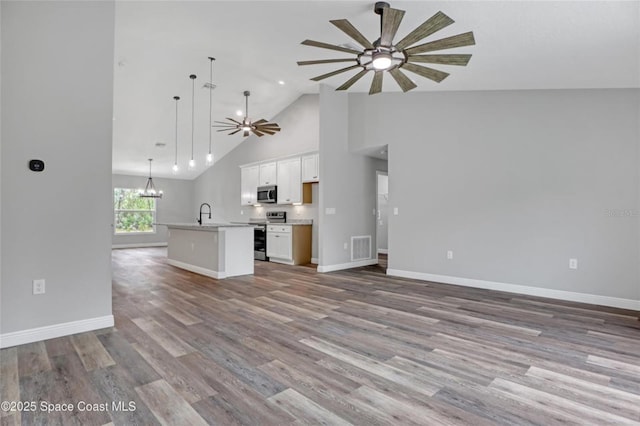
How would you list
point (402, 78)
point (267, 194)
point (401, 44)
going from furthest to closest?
point (267, 194) → point (402, 78) → point (401, 44)

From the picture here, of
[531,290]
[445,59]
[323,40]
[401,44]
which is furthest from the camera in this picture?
[531,290]

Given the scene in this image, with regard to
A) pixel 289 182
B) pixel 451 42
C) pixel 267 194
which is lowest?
pixel 267 194

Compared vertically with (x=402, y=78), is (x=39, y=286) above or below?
below

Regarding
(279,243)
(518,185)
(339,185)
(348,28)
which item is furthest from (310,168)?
(348,28)

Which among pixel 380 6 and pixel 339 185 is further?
pixel 339 185

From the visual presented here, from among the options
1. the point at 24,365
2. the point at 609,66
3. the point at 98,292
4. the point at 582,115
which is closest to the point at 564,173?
the point at 582,115

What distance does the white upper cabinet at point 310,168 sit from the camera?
6.88m

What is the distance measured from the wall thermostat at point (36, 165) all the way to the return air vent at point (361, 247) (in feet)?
15.8

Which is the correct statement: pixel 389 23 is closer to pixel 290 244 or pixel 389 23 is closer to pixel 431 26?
pixel 431 26

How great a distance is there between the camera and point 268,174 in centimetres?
818

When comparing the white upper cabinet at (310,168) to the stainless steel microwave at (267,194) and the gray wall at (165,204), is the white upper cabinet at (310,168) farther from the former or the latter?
the gray wall at (165,204)

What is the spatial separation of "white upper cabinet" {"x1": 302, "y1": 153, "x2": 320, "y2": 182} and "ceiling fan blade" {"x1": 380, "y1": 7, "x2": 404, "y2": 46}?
403 centimetres

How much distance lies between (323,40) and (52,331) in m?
4.14

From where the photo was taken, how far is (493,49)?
3588 mm
